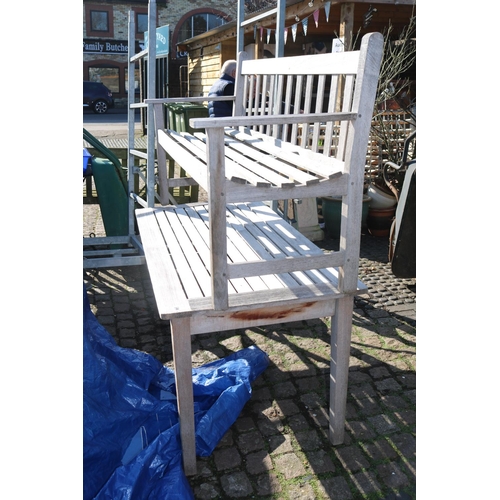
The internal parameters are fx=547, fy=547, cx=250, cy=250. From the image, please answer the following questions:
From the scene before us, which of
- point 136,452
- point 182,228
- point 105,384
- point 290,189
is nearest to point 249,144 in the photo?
point 182,228

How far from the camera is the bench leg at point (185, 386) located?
211cm

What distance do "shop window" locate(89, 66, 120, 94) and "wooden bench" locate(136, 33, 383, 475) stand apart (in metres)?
28.5

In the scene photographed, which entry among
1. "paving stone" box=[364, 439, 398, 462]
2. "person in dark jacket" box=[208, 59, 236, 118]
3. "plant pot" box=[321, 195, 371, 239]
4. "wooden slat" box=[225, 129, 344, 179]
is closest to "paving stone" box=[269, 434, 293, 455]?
"paving stone" box=[364, 439, 398, 462]

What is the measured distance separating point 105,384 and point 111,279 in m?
2.15

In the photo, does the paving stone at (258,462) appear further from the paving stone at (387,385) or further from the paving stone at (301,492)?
the paving stone at (387,385)

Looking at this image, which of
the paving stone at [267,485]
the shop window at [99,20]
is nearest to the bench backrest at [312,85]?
the paving stone at [267,485]

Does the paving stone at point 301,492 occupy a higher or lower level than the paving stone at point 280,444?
lower

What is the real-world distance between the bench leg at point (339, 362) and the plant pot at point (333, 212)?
327 cm

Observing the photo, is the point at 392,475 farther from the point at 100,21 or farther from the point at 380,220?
the point at 100,21

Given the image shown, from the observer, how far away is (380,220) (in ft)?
18.8

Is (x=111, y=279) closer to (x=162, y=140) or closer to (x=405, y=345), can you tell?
(x=162, y=140)

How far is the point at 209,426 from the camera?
2471mm

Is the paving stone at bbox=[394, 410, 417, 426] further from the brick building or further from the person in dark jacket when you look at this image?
the brick building

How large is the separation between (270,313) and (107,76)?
1168 inches
